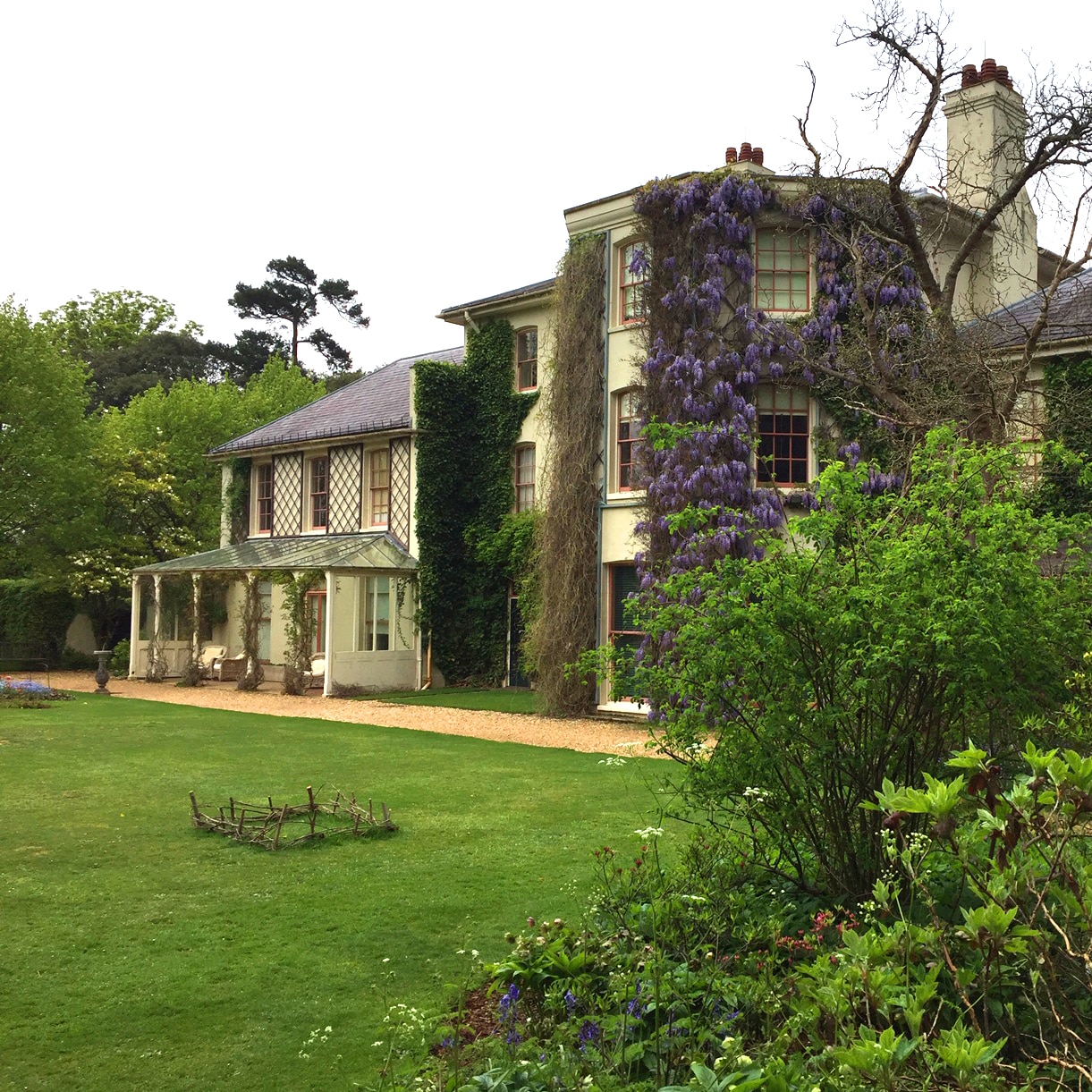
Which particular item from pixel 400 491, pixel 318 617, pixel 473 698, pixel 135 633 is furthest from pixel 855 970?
pixel 135 633

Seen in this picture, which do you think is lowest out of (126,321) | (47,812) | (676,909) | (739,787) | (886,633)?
(47,812)

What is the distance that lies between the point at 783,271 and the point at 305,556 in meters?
13.2

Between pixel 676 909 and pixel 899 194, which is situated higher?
pixel 899 194

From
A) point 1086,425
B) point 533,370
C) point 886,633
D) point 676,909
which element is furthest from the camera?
point 533,370

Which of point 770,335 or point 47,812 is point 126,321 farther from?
point 47,812

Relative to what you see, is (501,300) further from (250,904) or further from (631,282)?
(250,904)

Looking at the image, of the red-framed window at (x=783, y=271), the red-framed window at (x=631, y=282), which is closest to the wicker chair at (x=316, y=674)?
the red-framed window at (x=631, y=282)

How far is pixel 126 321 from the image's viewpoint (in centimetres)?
6247

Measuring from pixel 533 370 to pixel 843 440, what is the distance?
8285mm

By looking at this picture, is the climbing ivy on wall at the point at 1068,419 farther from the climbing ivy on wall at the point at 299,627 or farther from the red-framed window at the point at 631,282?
the climbing ivy on wall at the point at 299,627

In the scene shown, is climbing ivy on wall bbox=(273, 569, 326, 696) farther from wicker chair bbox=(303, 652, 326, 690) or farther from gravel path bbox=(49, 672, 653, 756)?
gravel path bbox=(49, 672, 653, 756)

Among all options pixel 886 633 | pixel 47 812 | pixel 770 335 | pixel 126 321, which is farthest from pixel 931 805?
pixel 126 321

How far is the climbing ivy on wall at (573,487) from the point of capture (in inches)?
801

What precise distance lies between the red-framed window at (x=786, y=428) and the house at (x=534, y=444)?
0.02 meters
